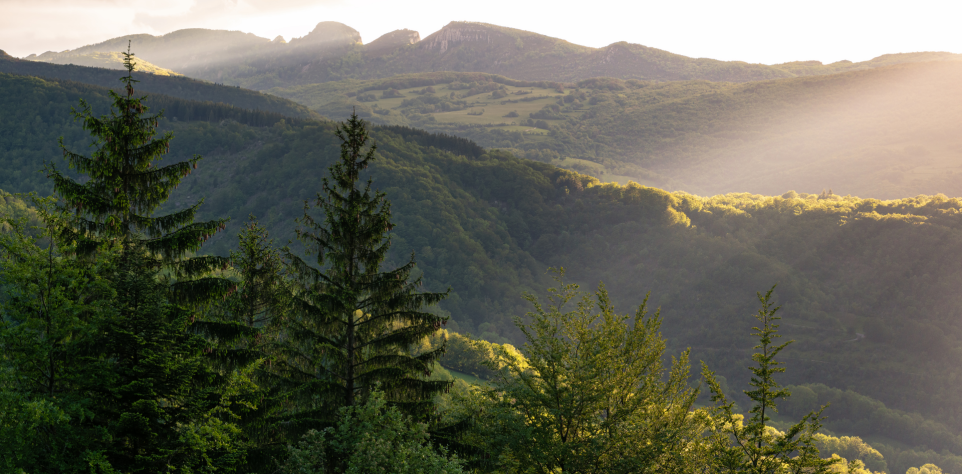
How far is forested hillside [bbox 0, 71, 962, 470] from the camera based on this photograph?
514 ft

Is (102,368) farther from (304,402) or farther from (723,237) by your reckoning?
(723,237)

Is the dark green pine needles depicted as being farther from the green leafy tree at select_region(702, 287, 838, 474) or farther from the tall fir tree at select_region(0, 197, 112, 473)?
the green leafy tree at select_region(702, 287, 838, 474)

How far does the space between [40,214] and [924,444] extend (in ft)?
504

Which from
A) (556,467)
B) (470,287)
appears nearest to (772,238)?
(470,287)

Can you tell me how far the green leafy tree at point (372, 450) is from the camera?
1195cm

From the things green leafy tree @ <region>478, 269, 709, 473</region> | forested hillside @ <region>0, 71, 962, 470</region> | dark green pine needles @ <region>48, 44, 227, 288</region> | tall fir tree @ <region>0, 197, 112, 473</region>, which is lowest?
forested hillside @ <region>0, 71, 962, 470</region>

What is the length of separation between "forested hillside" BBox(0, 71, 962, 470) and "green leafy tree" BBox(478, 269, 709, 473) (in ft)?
427

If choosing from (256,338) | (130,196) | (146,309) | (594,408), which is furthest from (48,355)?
(594,408)

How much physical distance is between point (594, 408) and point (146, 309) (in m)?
11.8

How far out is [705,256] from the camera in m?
185

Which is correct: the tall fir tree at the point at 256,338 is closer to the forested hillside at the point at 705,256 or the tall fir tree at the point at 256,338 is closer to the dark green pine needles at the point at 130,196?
the dark green pine needles at the point at 130,196

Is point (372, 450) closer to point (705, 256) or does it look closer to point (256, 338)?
point (256, 338)

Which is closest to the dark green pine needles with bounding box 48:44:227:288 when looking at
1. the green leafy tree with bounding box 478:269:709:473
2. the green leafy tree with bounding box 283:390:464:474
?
the green leafy tree with bounding box 283:390:464:474

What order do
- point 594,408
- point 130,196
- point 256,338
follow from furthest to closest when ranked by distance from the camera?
point 256,338 → point 594,408 → point 130,196
